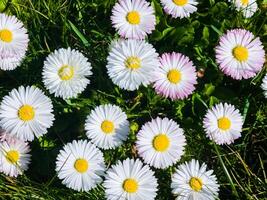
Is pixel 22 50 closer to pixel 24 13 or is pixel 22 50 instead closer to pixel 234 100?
pixel 24 13

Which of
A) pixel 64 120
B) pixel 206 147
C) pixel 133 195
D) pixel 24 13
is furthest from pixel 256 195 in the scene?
pixel 24 13

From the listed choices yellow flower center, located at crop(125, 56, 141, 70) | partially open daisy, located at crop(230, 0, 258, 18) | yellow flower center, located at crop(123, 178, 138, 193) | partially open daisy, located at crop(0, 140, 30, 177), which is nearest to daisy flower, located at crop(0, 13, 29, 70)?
partially open daisy, located at crop(0, 140, 30, 177)

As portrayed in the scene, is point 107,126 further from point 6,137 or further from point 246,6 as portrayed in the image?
point 246,6

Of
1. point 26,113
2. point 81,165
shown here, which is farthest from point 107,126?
point 26,113

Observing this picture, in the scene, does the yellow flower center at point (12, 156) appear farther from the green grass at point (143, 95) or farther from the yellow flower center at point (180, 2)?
the yellow flower center at point (180, 2)

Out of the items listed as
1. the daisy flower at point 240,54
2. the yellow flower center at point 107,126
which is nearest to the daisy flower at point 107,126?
the yellow flower center at point 107,126

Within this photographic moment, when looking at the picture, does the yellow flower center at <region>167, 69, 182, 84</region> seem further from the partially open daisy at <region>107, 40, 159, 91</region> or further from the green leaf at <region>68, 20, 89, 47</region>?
the green leaf at <region>68, 20, 89, 47</region>

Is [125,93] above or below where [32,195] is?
above
